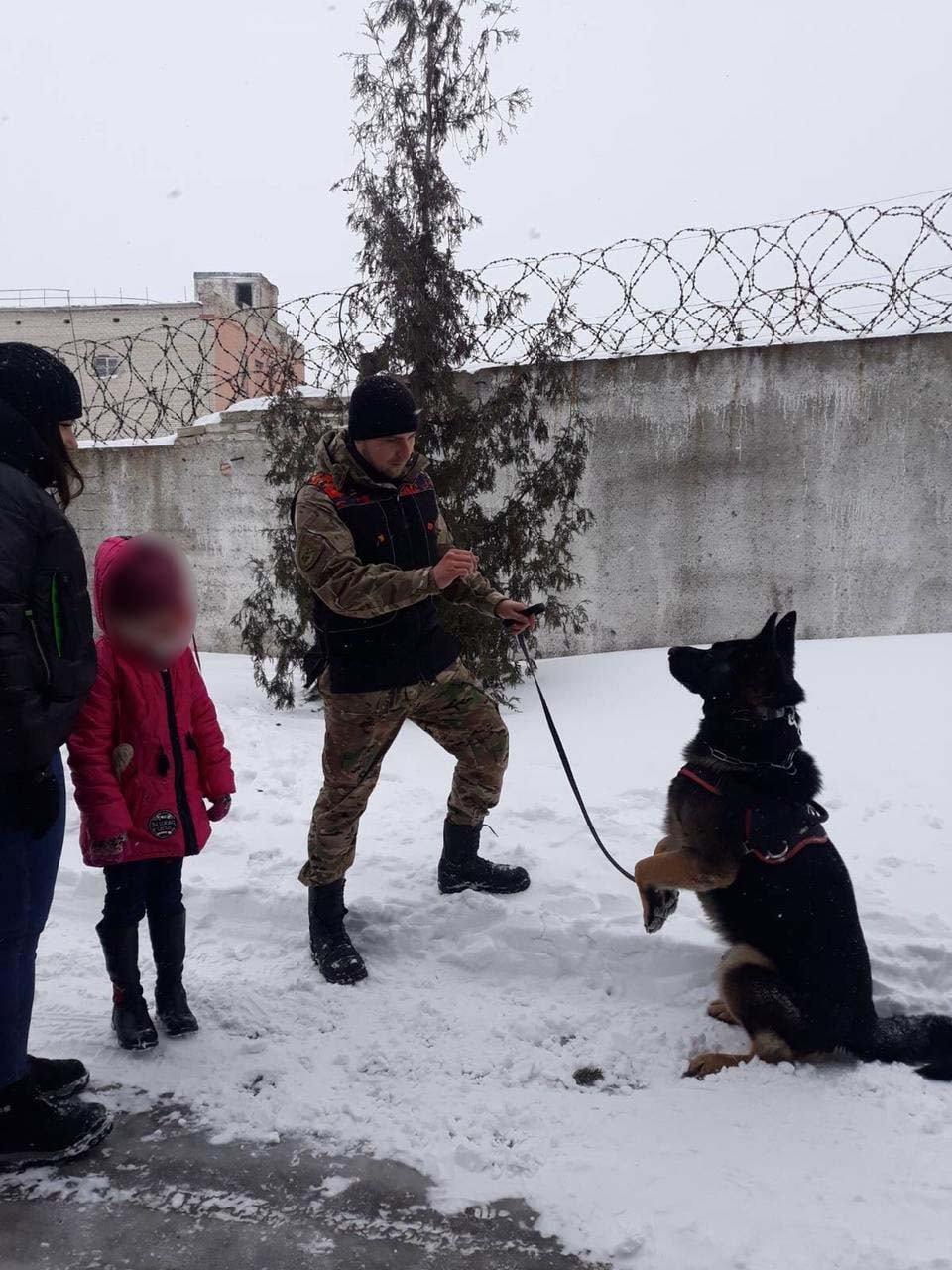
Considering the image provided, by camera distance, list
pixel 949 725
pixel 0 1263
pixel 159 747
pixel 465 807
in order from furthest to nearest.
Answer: pixel 949 725 → pixel 465 807 → pixel 159 747 → pixel 0 1263

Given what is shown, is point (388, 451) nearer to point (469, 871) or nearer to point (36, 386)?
point (36, 386)

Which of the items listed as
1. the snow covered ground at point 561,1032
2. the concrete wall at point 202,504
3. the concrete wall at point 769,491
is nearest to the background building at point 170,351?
the concrete wall at point 202,504

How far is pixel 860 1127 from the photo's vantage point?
7.41 feet

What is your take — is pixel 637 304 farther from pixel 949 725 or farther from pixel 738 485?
pixel 949 725

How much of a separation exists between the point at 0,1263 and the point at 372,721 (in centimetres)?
174

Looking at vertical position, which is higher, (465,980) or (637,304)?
(637,304)

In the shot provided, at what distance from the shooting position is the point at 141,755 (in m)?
2.60

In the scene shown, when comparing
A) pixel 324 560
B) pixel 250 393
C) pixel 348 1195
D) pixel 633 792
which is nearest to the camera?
pixel 348 1195

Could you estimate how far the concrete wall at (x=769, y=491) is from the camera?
22.3 feet

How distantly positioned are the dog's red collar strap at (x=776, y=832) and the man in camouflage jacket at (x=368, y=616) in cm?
112

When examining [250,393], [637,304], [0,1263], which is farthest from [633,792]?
[250,393]

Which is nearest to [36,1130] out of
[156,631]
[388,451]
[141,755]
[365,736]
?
[141,755]

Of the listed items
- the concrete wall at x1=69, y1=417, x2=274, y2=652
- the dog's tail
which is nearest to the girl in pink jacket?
the dog's tail

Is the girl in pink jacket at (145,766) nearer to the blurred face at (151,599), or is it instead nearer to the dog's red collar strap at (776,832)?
the blurred face at (151,599)
